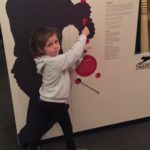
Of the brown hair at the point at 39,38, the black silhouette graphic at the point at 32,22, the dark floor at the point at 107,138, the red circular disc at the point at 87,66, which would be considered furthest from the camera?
the dark floor at the point at 107,138

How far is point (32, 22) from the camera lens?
167 centimetres

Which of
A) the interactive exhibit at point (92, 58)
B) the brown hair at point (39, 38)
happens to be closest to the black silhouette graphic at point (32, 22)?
the interactive exhibit at point (92, 58)

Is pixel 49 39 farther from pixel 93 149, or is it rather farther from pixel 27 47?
pixel 93 149

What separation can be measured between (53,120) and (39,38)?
72 centimetres

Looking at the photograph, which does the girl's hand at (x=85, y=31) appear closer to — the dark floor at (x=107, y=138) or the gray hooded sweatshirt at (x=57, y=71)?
the gray hooded sweatshirt at (x=57, y=71)

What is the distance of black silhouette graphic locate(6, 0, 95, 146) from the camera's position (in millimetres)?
1625

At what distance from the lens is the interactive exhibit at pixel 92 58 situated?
1.67 m

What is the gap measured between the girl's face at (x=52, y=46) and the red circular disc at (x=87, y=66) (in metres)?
0.37

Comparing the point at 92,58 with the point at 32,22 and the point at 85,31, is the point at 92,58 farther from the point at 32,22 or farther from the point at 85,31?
the point at 32,22

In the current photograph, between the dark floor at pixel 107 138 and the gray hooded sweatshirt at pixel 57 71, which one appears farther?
the dark floor at pixel 107 138

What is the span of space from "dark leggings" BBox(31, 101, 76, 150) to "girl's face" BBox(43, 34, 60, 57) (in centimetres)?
36

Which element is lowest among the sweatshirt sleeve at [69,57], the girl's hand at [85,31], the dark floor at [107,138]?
the dark floor at [107,138]

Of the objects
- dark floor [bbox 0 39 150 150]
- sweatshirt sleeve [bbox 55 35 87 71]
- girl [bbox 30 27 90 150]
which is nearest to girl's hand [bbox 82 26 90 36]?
girl [bbox 30 27 90 150]

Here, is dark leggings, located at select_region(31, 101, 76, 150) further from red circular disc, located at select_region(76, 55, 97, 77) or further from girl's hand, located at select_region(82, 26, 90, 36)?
girl's hand, located at select_region(82, 26, 90, 36)
